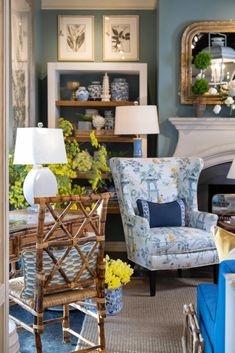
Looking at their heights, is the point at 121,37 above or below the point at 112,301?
above

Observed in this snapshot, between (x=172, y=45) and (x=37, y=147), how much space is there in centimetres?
219

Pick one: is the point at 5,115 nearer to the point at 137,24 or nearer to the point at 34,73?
the point at 34,73

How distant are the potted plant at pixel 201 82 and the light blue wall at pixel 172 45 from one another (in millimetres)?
146

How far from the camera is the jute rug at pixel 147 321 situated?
3.05 meters

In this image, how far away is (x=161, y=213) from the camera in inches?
171

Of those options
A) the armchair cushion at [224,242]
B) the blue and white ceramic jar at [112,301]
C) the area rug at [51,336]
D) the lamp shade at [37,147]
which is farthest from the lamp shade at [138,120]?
the armchair cushion at [224,242]

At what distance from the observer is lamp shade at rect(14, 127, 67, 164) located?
353cm

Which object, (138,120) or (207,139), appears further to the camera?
(207,139)

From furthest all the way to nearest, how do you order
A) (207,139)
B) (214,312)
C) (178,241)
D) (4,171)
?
(207,139), (178,241), (214,312), (4,171)

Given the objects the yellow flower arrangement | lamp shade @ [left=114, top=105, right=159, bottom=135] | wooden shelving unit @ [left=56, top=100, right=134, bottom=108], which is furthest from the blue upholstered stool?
wooden shelving unit @ [left=56, top=100, right=134, bottom=108]

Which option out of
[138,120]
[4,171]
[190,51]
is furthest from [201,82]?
[4,171]

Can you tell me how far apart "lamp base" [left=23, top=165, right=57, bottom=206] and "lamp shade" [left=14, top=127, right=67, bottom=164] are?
96mm

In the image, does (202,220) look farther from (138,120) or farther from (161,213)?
(138,120)

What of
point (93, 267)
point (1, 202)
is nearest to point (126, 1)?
point (93, 267)
